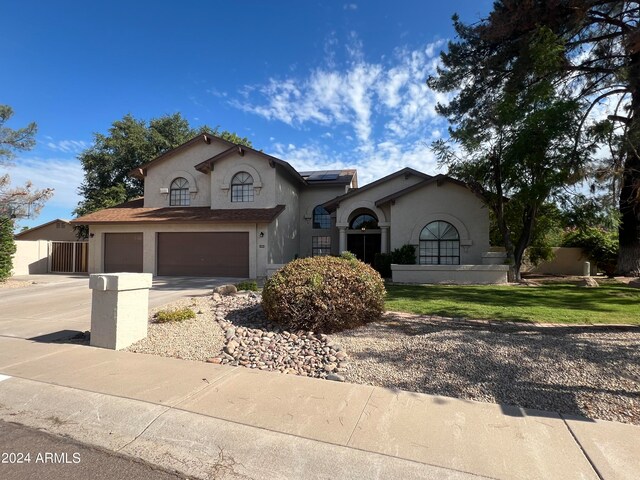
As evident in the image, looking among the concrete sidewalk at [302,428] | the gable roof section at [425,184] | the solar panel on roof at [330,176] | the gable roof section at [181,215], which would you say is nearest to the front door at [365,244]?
the gable roof section at [425,184]

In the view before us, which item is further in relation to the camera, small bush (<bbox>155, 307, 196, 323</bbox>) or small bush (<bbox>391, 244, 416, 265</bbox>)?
small bush (<bbox>391, 244, 416, 265</bbox>)

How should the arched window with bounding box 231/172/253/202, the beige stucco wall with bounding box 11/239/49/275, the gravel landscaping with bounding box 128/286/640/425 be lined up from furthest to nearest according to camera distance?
the arched window with bounding box 231/172/253/202 → the beige stucco wall with bounding box 11/239/49/275 → the gravel landscaping with bounding box 128/286/640/425

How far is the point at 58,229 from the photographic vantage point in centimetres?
2600

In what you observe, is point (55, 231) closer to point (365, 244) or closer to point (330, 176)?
point (330, 176)

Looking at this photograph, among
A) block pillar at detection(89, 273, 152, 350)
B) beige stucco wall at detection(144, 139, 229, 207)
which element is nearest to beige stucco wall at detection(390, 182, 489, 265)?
beige stucco wall at detection(144, 139, 229, 207)

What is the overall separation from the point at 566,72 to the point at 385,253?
1134 cm

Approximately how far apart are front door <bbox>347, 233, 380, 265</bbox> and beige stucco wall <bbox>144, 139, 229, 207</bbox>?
8764 millimetres

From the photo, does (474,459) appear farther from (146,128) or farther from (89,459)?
(146,128)

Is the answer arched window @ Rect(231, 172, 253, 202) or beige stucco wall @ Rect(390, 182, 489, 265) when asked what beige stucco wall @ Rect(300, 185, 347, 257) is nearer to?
arched window @ Rect(231, 172, 253, 202)

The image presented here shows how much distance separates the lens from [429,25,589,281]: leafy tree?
13742mm

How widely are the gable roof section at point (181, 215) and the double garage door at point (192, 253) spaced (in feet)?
2.82

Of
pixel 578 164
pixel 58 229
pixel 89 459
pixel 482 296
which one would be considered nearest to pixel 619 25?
pixel 578 164

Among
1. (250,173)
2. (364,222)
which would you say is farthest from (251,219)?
(364,222)

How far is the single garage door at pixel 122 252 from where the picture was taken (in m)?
19.2
